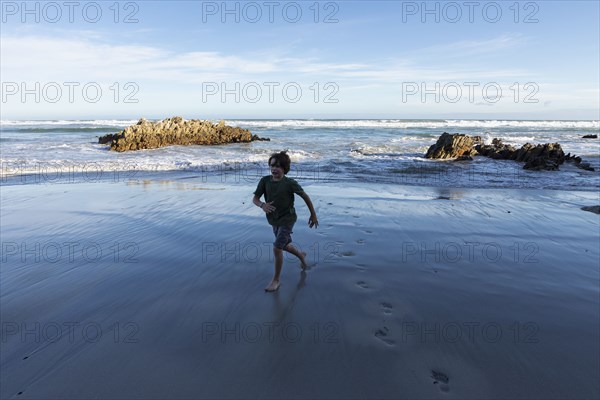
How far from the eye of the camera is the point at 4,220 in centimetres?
682

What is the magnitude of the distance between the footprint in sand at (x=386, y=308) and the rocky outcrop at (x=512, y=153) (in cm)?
1406

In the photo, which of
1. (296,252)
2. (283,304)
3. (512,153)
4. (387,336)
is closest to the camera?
(387,336)

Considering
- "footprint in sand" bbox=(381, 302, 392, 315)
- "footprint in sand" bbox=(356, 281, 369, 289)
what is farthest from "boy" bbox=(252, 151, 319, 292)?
"footprint in sand" bbox=(381, 302, 392, 315)

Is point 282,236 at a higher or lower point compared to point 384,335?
higher

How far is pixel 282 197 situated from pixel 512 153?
1758cm

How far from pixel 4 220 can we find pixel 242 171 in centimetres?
807

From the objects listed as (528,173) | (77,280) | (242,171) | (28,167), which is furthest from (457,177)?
(28,167)

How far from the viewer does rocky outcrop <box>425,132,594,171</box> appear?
49.5 feet

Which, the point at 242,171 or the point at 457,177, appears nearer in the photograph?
the point at 457,177

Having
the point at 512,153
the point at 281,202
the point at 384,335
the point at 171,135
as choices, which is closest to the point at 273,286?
the point at 281,202

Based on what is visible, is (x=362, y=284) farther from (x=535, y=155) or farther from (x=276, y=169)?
(x=535, y=155)

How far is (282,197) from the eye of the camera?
4199 millimetres

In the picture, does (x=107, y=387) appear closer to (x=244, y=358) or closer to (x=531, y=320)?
(x=244, y=358)

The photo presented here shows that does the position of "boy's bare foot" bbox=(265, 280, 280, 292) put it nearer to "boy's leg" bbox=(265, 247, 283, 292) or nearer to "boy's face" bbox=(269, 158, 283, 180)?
"boy's leg" bbox=(265, 247, 283, 292)
